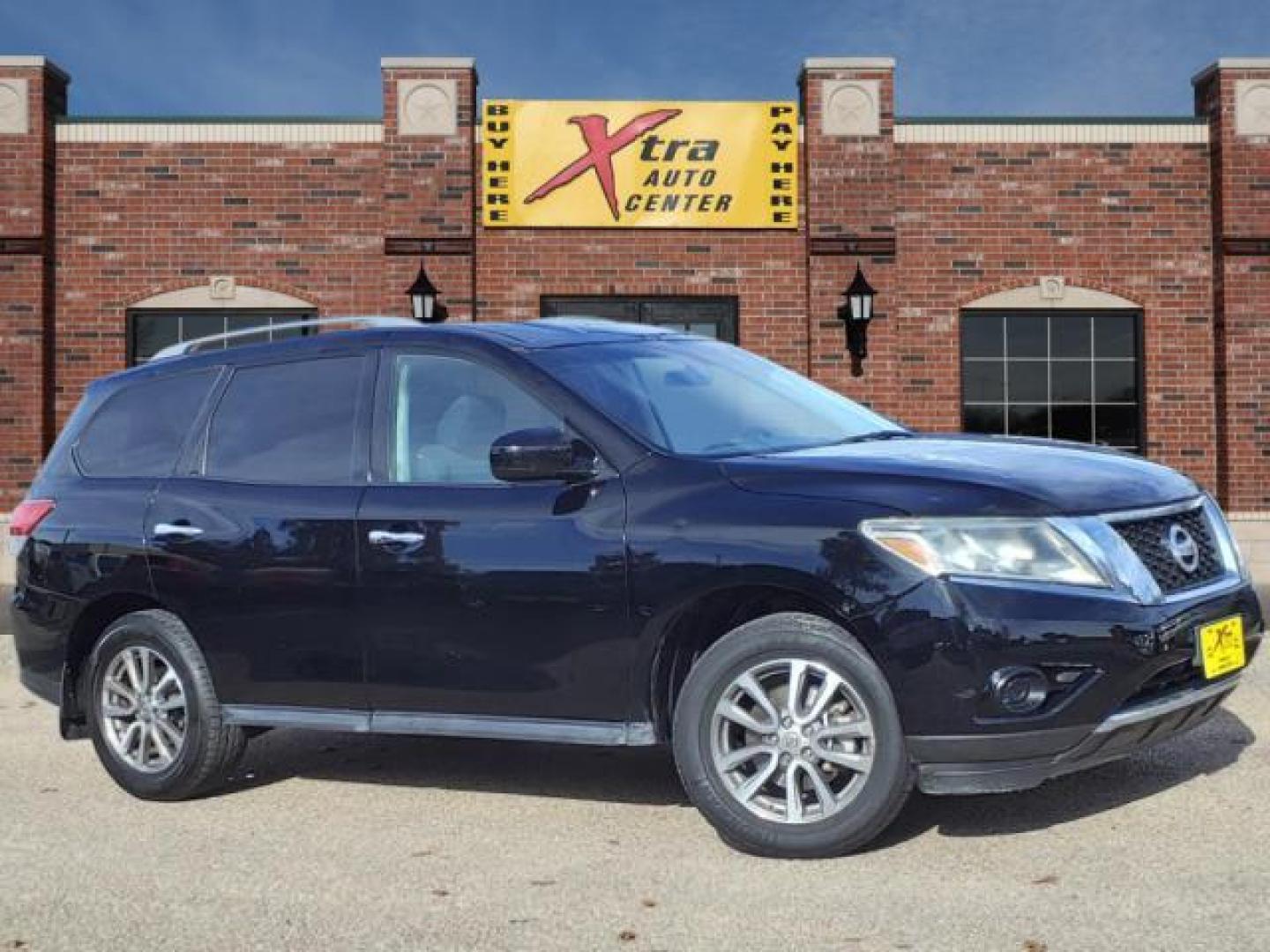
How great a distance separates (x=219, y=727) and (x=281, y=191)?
14.2 metres

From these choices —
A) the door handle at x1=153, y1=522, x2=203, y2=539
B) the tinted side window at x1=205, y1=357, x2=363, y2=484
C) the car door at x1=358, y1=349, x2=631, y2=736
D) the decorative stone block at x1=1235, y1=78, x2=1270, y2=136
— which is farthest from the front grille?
the decorative stone block at x1=1235, y1=78, x2=1270, y2=136

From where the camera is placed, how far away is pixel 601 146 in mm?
19047

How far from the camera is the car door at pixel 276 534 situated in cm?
569

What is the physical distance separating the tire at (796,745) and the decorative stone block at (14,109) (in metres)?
16.6

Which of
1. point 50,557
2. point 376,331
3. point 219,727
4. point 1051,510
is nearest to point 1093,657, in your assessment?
point 1051,510

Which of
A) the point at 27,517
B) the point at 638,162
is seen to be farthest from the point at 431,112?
the point at 27,517

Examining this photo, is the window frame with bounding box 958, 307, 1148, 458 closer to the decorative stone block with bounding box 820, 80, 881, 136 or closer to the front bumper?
the decorative stone block with bounding box 820, 80, 881, 136

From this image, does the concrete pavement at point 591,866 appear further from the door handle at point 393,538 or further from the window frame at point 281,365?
the window frame at point 281,365

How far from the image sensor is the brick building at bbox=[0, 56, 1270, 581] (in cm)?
1903

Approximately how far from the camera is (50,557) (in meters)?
6.52

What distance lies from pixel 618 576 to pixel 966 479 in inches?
45.6

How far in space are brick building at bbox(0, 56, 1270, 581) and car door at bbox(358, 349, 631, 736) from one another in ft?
44.5

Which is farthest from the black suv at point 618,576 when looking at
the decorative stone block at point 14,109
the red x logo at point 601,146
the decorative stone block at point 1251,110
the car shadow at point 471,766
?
the decorative stone block at point 1251,110

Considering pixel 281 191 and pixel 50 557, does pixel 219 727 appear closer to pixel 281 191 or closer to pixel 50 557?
pixel 50 557
